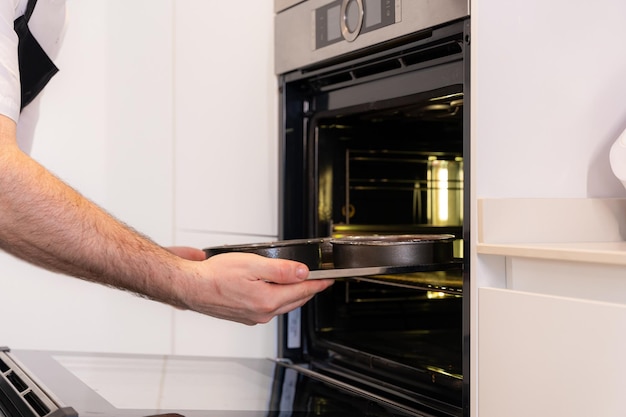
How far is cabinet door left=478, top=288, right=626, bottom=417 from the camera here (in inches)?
36.2

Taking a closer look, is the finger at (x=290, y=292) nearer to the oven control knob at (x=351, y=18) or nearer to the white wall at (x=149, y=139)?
the oven control knob at (x=351, y=18)

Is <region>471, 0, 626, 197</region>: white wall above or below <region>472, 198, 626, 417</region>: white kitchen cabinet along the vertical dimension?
above

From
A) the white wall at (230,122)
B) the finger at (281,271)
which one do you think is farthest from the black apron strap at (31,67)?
the finger at (281,271)

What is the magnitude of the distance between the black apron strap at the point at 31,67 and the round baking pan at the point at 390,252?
65 cm

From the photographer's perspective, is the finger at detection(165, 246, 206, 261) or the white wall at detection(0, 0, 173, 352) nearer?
the finger at detection(165, 246, 206, 261)

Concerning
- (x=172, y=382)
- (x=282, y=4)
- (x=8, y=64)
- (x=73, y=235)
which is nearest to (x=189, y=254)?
(x=172, y=382)

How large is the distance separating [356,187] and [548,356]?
2.35 feet

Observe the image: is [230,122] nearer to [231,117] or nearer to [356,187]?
[231,117]

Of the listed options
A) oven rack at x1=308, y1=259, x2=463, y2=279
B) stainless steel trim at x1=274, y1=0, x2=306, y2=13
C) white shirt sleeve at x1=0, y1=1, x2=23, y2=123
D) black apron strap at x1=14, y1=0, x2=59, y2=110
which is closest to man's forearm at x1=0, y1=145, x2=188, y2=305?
white shirt sleeve at x1=0, y1=1, x2=23, y2=123

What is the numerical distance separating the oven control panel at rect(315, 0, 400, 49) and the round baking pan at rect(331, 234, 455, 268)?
41 cm

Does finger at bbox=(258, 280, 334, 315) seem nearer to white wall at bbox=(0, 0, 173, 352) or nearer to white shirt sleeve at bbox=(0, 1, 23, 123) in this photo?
white shirt sleeve at bbox=(0, 1, 23, 123)

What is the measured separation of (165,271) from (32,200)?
187 mm

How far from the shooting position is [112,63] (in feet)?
5.60

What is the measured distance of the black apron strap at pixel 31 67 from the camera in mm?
1381
